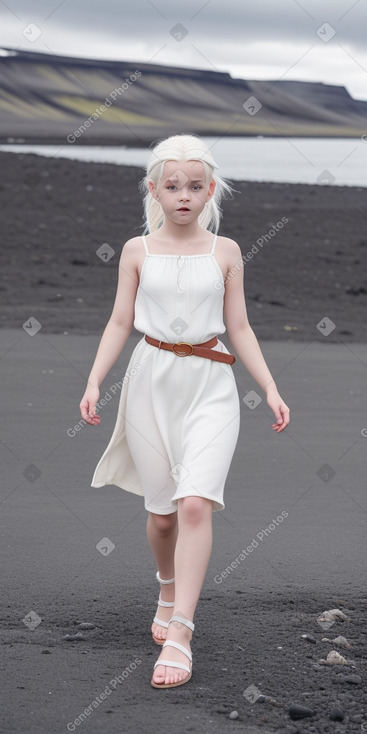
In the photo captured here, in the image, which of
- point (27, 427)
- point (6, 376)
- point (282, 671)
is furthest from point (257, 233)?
point (282, 671)

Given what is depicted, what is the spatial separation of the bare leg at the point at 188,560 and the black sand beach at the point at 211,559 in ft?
0.49

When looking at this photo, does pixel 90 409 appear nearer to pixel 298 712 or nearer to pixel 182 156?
pixel 182 156

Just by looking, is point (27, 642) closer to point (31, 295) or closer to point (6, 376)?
point (6, 376)

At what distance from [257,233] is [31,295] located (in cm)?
695

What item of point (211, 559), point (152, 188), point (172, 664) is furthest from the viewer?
point (211, 559)

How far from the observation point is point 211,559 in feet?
16.5

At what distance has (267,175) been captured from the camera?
35375 mm

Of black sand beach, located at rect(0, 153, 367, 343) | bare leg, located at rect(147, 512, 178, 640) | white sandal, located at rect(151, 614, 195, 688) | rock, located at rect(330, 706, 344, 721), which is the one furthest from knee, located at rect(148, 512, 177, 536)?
black sand beach, located at rect(0, 153, 367, 343)

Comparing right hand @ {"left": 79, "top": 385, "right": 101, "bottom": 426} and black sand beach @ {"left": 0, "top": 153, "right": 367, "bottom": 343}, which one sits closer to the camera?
right hand @ {"left": 79, "top": 385, "right": 101, "bottom": 426}

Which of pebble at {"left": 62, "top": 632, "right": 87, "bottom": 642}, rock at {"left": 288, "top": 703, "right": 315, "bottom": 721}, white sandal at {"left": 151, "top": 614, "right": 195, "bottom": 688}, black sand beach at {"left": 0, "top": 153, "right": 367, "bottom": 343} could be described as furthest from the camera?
black sand beach at {"left": 0, "top": 153, "right": 367, "bottom": 343}

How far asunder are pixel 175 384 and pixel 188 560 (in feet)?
1.86

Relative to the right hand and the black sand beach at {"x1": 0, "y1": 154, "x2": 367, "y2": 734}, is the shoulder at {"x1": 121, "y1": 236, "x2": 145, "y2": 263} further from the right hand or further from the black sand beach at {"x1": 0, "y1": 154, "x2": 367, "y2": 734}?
Result: the black sand beach at {"x1": 0, "y1": 154, "x2": 367, "y2": 734}

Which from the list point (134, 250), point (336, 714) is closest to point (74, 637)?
point (336, 714)

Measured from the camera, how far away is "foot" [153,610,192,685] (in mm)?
3629
